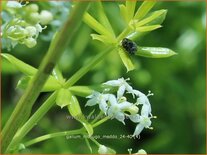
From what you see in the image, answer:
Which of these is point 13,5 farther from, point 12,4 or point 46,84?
point 46,84

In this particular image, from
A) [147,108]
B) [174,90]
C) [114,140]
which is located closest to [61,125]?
[114,140]

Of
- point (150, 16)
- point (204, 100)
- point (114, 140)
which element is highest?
point (150, 16)

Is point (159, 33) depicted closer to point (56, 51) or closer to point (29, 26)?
point (29, 26)

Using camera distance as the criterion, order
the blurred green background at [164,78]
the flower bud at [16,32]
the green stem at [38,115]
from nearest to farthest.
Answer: the green stem at [38,115]
the flower bud at [16,32]
the blurred green background at [164,78]

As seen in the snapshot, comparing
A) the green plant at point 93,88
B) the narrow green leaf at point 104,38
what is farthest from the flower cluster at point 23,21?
the narrow green leaf at point 104,38

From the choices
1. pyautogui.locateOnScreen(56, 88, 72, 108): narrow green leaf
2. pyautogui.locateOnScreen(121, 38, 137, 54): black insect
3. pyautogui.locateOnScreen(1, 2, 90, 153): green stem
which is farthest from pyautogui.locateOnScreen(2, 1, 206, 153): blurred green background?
pyautogui.locateOnScreen(1, 2, 90, 153): green stem

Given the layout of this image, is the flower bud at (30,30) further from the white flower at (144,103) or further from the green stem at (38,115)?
the white flower at (144,103)
